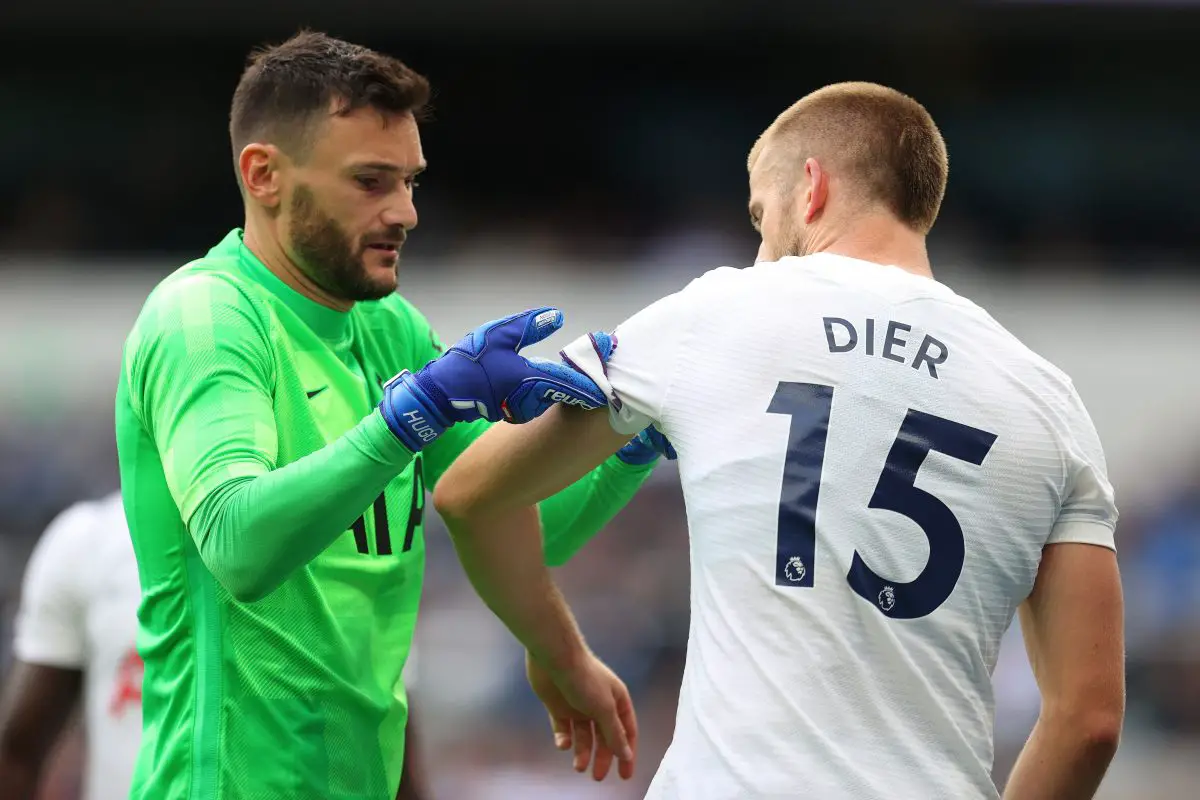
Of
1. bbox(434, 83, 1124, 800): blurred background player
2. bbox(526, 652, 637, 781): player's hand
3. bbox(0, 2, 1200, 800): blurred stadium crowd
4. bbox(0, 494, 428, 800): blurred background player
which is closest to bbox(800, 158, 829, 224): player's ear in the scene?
bbox(434, 83, 1124, 800): blurred background player

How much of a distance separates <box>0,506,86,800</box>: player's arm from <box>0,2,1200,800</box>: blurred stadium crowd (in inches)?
147

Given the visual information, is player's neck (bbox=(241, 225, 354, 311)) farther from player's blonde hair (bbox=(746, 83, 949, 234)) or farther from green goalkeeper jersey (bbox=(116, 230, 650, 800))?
player's blonde hair (bbox=(746, 83, 949, 234))

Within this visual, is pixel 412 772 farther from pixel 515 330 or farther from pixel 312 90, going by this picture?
pixel 312 90

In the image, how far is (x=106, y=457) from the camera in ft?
27.0

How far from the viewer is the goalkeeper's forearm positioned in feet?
8.59

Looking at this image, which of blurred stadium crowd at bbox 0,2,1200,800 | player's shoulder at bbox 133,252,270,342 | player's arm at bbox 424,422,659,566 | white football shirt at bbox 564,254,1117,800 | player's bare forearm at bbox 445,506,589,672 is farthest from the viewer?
blurred stadium crowd at bbox 0,2,1200,800

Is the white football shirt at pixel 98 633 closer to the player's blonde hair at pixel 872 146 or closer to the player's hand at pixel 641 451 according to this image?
the player's hand at pixel 641 451

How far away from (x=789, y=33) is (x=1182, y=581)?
477 centimetres

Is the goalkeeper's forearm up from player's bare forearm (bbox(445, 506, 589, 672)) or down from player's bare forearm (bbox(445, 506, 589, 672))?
up

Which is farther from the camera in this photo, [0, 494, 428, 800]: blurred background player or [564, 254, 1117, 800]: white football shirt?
[0, 494, 428, 800]: blurred background player

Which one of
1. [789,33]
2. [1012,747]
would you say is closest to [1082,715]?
[1012,747]

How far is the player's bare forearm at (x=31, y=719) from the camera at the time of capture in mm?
4387

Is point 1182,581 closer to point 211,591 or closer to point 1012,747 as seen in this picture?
point 1012,747

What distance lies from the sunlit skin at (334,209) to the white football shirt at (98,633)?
5.28 ft
